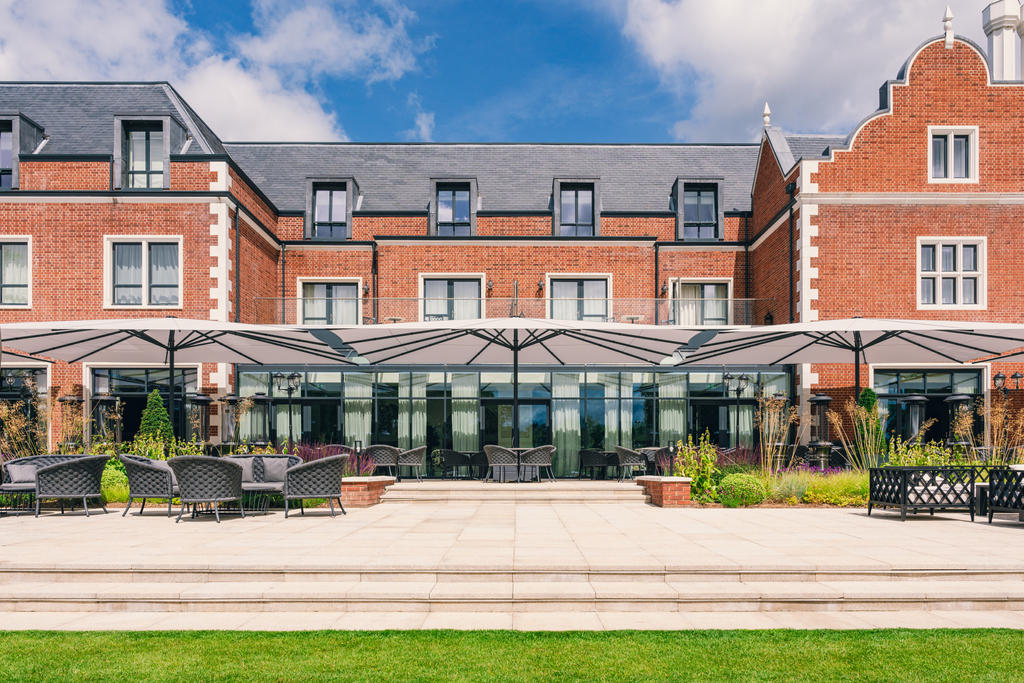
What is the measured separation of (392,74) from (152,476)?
9.60 metres

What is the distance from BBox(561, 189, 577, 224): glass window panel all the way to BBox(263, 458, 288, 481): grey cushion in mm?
14718

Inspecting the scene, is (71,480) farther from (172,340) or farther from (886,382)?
(886,382)

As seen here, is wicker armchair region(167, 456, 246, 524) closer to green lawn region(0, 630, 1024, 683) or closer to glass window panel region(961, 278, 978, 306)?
green lawn region(0, 630, 1024, 683)

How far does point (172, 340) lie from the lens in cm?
1273

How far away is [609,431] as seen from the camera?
19875 millimetres

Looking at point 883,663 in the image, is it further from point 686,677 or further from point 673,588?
point 673,588

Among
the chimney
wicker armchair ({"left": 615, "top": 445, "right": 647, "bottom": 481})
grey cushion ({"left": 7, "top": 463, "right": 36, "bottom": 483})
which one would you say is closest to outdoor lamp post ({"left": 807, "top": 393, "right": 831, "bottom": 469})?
wicker armchair ({"left": 615, "top": 445, "right": 647, "bottom": 481})

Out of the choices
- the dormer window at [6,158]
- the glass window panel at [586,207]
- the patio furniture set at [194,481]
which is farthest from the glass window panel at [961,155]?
the dormer window at [6,158]

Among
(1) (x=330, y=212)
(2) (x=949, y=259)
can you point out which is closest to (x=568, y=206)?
(1) (x=330, y=212)

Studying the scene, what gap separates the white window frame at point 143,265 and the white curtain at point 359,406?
487 cm

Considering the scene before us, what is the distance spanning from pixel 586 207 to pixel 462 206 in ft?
13.4

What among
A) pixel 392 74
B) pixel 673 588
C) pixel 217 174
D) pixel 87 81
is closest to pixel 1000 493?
pixel 673 588

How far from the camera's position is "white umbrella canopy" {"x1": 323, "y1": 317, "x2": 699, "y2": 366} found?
12398 mm

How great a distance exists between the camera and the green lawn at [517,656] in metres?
4.41
